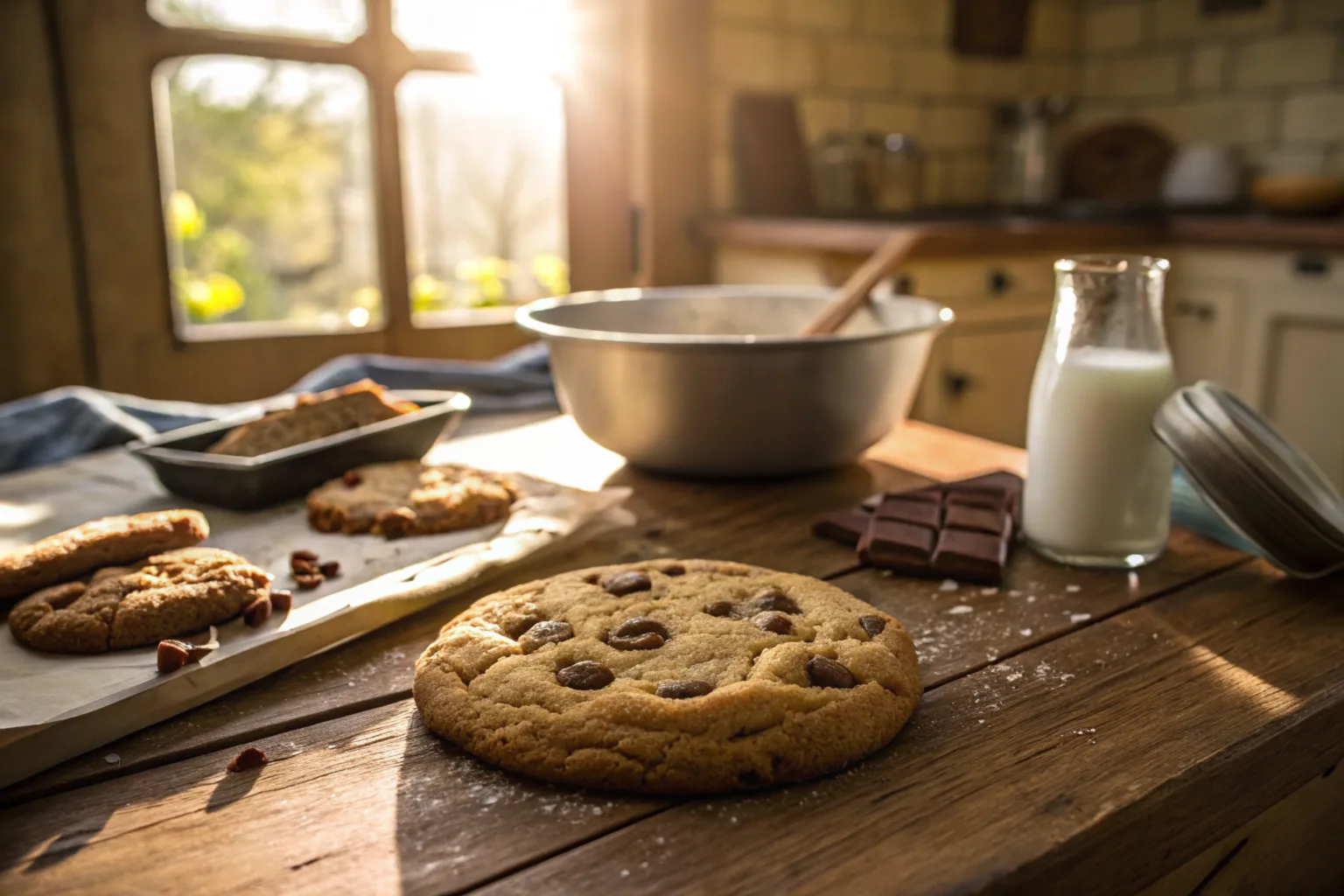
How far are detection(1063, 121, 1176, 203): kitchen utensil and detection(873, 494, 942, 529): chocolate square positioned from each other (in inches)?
90.5

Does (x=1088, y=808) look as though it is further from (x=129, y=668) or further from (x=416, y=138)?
(x=416, y=138)

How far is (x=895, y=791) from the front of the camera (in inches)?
19.9

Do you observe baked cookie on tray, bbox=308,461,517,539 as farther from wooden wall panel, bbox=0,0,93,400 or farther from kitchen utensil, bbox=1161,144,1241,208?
kitchen utensil, bbox=1161,144,1241,208

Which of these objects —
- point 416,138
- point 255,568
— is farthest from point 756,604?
point 416,138

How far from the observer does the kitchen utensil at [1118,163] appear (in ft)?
9.27

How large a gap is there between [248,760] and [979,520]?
0.58 meters

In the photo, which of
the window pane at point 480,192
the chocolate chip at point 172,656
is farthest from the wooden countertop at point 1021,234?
the chocolate chip at point 172,656

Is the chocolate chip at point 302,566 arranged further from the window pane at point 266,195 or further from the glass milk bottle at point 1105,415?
the window pane at point 266,195

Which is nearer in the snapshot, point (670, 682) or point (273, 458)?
point (670, 682)

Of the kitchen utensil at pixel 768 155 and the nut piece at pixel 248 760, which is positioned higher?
the kitchen utensil at pixel 768 155

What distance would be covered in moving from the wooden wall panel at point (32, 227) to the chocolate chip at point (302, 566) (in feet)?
4.65

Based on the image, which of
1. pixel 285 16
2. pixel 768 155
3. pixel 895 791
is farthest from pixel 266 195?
pixel 895 791

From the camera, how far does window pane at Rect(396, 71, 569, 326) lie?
2.24 metres

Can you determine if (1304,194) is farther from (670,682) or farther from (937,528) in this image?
(670,682)
